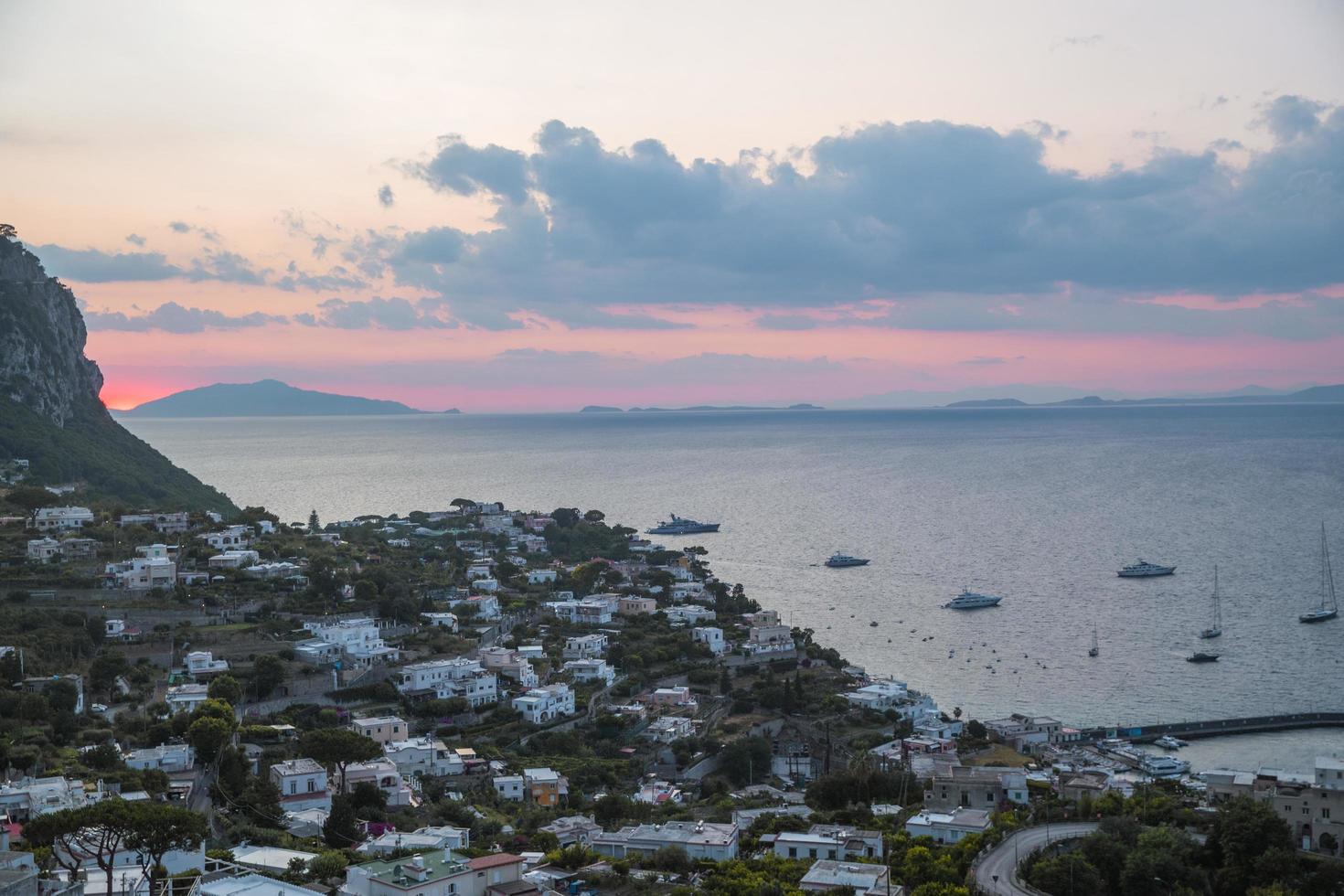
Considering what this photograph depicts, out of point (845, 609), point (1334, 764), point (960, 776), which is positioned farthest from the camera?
point (845, 609)

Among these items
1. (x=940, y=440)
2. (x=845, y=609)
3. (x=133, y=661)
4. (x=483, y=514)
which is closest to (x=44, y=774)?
(x=133, y=661)

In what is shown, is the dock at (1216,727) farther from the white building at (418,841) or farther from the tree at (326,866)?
the tree at (326,866)

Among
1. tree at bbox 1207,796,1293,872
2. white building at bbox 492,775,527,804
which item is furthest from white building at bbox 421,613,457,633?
tree at bbox 1207,796,1293,872

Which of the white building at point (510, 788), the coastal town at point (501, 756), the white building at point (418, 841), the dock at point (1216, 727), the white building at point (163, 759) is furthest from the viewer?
the dock at point (1216, 727)

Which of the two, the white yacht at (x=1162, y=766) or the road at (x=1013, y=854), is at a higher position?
the road at (x=1013, y=854)

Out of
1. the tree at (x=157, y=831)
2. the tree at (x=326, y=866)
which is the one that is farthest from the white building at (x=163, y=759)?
the tree at (x=157, y=831)

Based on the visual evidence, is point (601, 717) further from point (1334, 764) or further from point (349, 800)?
point (1334, 764)
